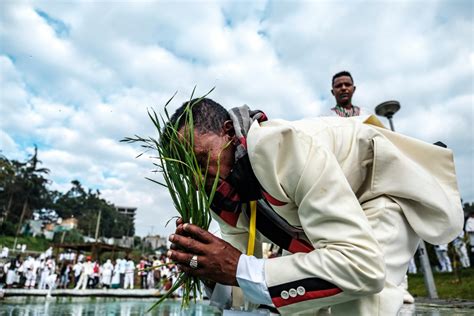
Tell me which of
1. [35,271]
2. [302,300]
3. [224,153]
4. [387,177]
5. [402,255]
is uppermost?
[35,271]

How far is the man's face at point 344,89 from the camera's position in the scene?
4.67 meters

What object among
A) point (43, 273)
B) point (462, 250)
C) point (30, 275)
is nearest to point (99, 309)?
point (462, 250)

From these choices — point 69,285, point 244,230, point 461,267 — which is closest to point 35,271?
point 69,285

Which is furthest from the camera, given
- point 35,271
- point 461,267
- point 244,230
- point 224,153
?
point 35,271

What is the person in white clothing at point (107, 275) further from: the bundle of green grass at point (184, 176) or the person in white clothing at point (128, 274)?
the bundle of green grass at point (184, 176)

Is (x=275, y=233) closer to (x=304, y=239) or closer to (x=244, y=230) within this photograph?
(x=304, y=239)

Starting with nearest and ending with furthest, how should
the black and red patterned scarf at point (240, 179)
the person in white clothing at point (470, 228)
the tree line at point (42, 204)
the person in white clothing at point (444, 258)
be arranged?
the black and red patterned scarf at point (240, 179) < the person in white clothing at point (470, 228) < the person in white clothing at point (444, 258) < the tree line at point (42, 204)

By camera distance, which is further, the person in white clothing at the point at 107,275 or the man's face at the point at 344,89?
the person in white clothing at the point at 107,275

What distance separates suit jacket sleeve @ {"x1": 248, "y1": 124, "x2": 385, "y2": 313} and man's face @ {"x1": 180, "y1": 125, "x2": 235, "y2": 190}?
0.26 metres

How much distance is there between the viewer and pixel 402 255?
1.62 meters

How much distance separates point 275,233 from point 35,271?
24685mm

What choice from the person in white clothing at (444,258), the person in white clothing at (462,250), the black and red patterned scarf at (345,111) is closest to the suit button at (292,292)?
the black and red patterned scarf at (345,111)

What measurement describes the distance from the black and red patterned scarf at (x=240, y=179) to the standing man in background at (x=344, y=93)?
3.09m

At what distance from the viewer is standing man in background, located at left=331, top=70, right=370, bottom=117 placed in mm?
4666
